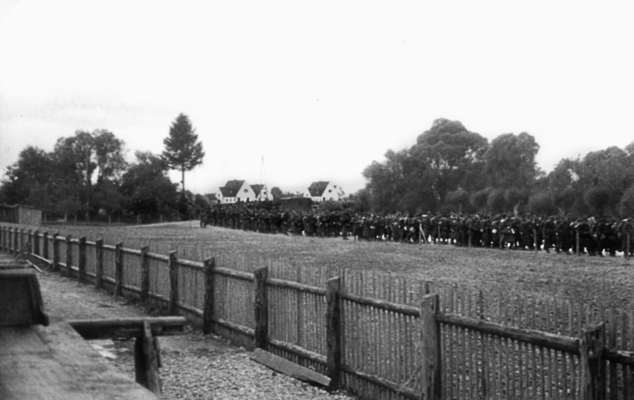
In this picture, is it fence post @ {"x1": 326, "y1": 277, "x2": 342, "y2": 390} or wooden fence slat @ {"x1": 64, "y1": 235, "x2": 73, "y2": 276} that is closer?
fence post @ {"x1": 326, "y1": 277, "x2": 342, "y2": 390}

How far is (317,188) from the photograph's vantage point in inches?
5679

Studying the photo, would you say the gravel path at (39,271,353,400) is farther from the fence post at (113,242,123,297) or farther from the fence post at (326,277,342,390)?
the fence post at (113,242,123,297)

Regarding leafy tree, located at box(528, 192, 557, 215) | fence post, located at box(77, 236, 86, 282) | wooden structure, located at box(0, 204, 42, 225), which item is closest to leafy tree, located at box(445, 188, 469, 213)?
leafy tree, located at box(528, 192, 557, 215)

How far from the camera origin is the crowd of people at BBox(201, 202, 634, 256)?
1120 inches

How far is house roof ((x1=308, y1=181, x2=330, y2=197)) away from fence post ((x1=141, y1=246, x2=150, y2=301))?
126 meters

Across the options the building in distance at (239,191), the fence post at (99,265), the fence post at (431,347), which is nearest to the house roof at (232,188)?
the building in distance at (239,191)

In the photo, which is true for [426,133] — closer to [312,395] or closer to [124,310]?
[124,310]

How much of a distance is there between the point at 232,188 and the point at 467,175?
86914mm

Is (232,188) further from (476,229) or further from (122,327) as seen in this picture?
(122,327)

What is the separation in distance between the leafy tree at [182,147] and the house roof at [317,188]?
3462cm

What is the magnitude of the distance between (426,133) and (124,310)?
58.6 meters

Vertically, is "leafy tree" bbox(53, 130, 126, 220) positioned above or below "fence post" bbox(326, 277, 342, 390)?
above

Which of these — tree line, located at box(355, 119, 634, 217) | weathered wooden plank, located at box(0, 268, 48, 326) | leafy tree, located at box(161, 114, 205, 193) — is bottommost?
weathered wooden plank, located at box(0, 268, 48, 326)

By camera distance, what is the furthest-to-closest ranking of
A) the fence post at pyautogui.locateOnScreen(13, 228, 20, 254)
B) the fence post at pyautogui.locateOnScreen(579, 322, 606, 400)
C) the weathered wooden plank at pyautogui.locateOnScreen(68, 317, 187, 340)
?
the fence post at pyautogui.locateOnScreen(13, 228, 20, 254) → the fence post at pyautogui.locateOnScreen(579, 322, 606, 400) → the weathered wooden plank at pyautogui.locateOnScreen(68, 317, 187, 340)
